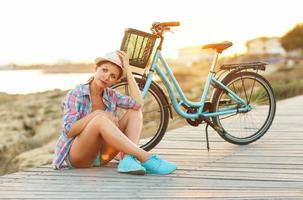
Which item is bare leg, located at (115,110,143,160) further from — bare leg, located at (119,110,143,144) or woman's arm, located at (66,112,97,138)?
woman's arm, located at (66,112,97,138)

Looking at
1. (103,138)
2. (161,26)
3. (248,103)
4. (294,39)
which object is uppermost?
(294,39)

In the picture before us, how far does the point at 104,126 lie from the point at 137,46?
822 millimetres

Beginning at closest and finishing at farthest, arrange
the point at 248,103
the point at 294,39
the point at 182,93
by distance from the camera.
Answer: the point at 182,93
the point at 248,103
the point at 294,39

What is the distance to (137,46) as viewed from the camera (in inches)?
203

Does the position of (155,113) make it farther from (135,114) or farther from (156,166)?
(156,166)

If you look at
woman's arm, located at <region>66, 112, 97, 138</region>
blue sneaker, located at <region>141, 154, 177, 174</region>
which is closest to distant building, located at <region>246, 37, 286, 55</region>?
blue sneaker, located at <region>141, 154, 177, 174</region>

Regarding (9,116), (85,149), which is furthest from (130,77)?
(9,116)

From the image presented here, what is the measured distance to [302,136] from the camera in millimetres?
6949

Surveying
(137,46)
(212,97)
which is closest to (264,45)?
(212,97)

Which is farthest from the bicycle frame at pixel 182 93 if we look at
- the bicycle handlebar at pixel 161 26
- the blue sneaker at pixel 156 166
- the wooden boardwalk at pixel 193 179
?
the blue sneaker at pixel 156 166

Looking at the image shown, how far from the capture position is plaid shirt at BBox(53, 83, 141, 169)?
475cm

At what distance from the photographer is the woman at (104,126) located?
4.66 meters

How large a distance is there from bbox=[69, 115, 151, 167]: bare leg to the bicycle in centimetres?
72

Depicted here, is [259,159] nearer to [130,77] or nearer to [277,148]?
[277,148]
